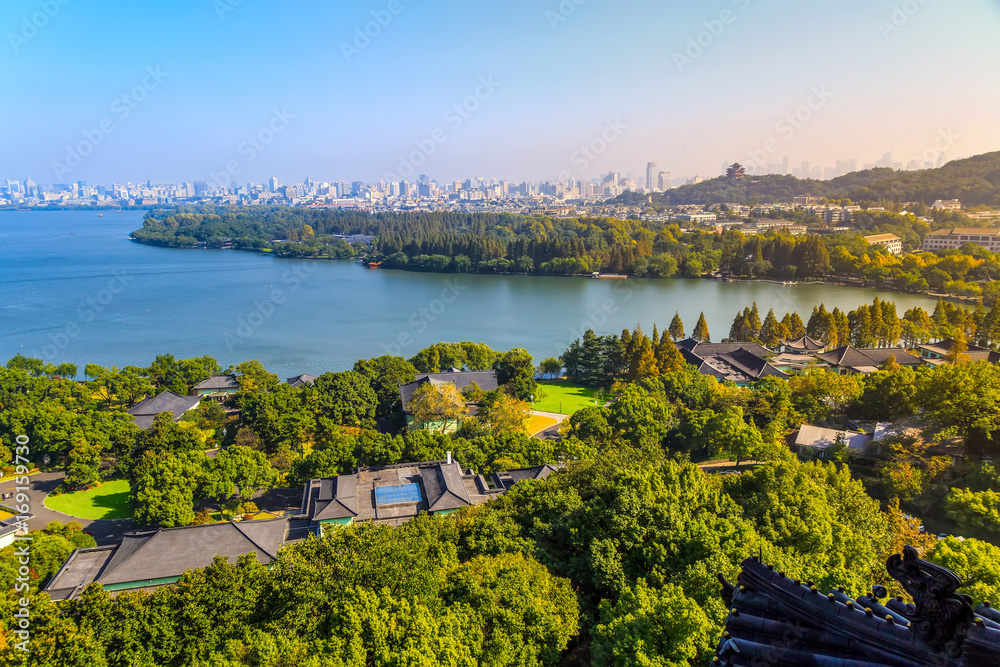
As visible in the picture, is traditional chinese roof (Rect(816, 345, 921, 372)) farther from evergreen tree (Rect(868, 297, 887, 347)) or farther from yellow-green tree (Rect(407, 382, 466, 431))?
yellow-green tree (Rect(407, 382, 466, 431))

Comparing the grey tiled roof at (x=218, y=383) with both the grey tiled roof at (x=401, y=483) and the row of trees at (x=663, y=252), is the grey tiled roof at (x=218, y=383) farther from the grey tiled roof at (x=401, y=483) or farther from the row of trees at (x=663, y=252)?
the row of trees at (x=663, y=252)

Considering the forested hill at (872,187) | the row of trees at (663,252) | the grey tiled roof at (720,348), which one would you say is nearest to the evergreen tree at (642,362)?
the grey tiled roof at (720,348)

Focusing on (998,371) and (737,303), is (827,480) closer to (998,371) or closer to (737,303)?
(998,371)

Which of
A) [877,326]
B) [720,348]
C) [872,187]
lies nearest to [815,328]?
[877,326]

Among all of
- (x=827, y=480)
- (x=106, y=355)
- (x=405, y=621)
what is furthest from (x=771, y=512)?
(x=106, y=355)

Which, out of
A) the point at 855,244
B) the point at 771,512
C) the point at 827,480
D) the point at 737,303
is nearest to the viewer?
the point at 771,512
